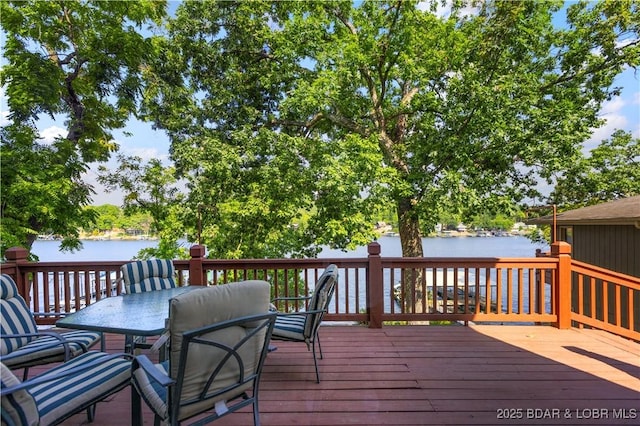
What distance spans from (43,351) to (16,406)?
3.58ft

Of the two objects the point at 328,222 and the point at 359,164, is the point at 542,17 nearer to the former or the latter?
the point at 359,164

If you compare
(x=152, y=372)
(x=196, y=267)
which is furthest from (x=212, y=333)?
(x=196, y=267)

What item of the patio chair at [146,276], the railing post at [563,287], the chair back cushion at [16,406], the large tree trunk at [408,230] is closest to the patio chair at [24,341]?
the patio chair at [146,276]

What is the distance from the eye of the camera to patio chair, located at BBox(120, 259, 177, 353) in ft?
9.88

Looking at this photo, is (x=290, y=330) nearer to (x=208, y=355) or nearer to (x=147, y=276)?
(x=208, y=355)

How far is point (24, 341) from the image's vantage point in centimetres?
228

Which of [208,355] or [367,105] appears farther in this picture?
[367,105]

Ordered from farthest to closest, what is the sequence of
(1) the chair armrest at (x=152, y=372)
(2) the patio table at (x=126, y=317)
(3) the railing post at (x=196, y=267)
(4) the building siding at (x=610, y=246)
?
1. (4) the building siding at (x=610, y=246)
2. (3) the railing post at (x=196, y=267)
3. (2) the patio table at (x=126, y=317)
4. (1) the chair armrest at (x=152, y=372)

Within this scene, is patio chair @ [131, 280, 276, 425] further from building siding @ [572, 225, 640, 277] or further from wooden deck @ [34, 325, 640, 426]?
building siding @ [572, 225, 640, 277]

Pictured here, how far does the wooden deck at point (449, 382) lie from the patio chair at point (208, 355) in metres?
→ 0.50

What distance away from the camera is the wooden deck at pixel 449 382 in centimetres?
203

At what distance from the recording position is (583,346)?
314 centimetres

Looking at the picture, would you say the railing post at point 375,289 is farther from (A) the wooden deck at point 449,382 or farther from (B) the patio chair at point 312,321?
(B) the patio chair at point 312,321

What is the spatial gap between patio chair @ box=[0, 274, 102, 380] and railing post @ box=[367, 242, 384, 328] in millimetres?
2607
